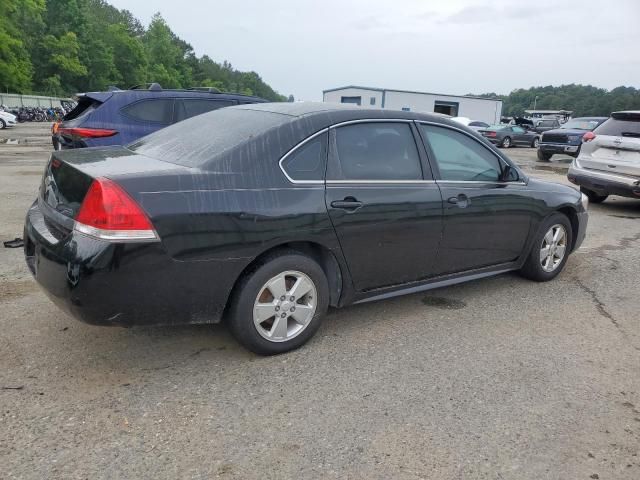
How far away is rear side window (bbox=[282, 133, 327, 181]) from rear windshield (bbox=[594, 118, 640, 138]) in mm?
7045

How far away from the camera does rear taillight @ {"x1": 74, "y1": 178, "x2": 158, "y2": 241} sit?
2.73 m

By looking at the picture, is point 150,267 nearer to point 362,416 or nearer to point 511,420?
point 362,416

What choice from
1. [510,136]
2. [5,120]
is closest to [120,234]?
[510,136]

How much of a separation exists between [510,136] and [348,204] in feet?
86.5

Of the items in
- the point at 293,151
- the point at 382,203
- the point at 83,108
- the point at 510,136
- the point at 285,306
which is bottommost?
the point at 510,136

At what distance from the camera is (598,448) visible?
2598 mm

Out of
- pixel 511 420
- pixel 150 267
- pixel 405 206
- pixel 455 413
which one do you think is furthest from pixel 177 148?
pixel 511 420

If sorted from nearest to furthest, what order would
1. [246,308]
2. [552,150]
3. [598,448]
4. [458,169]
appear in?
1. [598,448]
2. [246,308]
3. [458,169]
4. [552,150]

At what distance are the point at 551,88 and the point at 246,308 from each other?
146 meters

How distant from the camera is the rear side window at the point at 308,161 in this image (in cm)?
331

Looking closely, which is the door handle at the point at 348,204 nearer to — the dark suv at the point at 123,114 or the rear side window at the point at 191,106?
the dark suv at the point at 123,114

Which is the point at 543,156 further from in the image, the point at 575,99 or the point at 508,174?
the point at 575,99

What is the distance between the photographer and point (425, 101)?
165 ft

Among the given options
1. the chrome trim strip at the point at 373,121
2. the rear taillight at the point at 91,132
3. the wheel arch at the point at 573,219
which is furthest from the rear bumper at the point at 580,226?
the rear taillight at the point at 91,132
